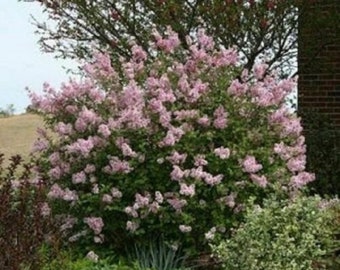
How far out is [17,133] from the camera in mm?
16953

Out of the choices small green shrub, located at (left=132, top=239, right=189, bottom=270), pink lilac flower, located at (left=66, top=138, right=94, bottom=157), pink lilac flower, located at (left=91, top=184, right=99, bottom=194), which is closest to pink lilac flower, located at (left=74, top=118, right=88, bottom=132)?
pink lilac flower, located at (left=66, top=138, right=94, bottom=157)

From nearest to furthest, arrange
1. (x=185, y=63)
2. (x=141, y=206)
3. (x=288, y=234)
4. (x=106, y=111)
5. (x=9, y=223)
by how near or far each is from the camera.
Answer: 1. (x=9, y=223)
2. (x=288, y=234)
3. (x=141, y=206)
4. (x=106, y=111)
5. (x=185, y=63)

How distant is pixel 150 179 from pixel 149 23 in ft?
13.9

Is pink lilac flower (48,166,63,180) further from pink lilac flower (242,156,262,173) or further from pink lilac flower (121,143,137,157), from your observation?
pink lilac flower (242,156,262,173)

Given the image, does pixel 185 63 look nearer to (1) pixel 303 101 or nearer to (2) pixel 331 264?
(2) pixel 331 264

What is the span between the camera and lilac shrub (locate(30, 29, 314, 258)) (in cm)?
720

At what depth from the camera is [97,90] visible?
7.61 meters

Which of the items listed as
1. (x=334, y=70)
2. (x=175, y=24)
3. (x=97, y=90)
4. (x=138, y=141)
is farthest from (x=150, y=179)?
(x=334, y=70)

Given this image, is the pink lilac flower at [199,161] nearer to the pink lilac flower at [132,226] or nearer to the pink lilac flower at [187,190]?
the pink lilac flower at [187,190]

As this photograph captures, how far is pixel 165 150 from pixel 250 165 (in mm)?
672

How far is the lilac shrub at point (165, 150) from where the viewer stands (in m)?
7.20

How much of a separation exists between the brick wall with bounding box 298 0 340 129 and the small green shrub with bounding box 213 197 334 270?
190 inches

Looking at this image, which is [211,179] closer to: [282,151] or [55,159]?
[282,151]

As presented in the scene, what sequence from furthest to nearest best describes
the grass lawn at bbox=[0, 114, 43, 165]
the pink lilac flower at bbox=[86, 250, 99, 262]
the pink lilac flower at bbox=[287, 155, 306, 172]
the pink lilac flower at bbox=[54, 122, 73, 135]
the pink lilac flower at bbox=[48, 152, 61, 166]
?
the grass lawn at bbox=[0, 114, 43, 165] → the pink lilac flower at bbox=[287, 155, 306, 172] → the pink lilac flower at bbox=[48, 152, 61, 166] → the pink lilac flower at bbox=[54, 122, 73, 135] → the pink lilac flower at bbox=[86, 250, 99, 262]
